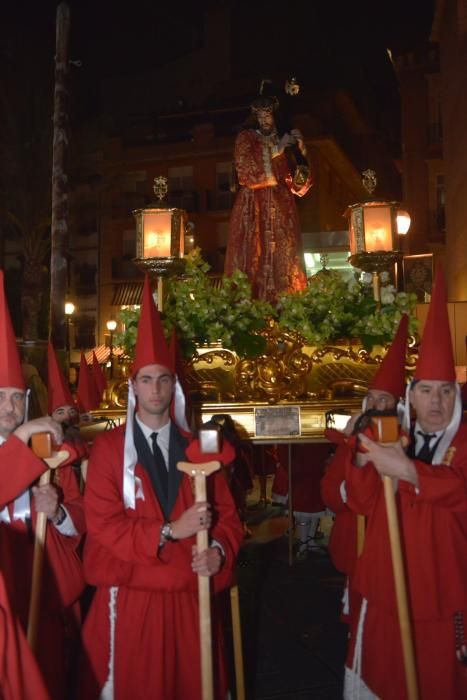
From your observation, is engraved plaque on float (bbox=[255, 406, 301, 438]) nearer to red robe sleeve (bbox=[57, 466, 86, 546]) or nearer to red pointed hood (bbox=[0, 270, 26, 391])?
red robe sleeve (bbox=[57, 466, 86, 546])

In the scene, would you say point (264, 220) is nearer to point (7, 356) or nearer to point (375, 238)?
point (375, 238)

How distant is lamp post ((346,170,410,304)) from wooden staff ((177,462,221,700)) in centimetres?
289

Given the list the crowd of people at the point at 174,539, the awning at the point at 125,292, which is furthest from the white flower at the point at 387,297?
the awning at the point at 125,292

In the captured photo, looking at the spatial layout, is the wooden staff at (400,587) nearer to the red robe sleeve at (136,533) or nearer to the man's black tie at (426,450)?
the man's black tie at (426,450)

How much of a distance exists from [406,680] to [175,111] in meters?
30.6

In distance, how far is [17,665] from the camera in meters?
1.57

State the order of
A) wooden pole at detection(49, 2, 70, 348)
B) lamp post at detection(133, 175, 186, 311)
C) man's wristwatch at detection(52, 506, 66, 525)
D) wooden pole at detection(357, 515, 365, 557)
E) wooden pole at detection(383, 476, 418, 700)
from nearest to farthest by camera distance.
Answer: wooden pole at detection(383, 476, 418, 700), man's wristwatch at detection(52, 506, 66, 525), wooden pole at detection(357, 515, 365, 557), lamp post at detection(133, 175, 186, 311), wooden pole at detection(49, 2, 70, 348)

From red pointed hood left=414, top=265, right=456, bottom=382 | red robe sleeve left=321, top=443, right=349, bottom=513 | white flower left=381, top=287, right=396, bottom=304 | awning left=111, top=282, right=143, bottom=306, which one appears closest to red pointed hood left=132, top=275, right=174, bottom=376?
red pointed hood left=414, top=265, right=456, bottom=382

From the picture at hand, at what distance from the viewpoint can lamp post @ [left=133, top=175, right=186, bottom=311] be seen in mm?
5094

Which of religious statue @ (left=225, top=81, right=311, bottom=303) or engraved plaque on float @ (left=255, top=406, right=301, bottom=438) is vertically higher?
religious statue @ (left=225, top=81, right=311, bottom=303)

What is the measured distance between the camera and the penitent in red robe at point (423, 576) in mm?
2803

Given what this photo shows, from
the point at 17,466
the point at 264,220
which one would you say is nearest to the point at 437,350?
the point at 17,466

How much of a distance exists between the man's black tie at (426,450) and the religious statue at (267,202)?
2875 mm

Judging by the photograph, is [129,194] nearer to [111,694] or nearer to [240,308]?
[240,308]
